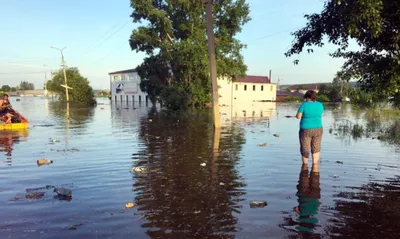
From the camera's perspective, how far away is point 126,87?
243 ft

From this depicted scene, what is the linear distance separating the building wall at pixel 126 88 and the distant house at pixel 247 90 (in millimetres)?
17241

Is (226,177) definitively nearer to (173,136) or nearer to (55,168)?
(55,168)

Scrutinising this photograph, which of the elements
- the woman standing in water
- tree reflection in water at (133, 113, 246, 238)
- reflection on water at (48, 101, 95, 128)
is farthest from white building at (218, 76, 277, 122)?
the woman standing in water

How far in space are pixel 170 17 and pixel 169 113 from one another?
15.7 meters

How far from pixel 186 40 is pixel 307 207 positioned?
115ft

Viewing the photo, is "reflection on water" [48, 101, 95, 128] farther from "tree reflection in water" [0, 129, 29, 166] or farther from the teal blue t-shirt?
the teal blue t-shirt

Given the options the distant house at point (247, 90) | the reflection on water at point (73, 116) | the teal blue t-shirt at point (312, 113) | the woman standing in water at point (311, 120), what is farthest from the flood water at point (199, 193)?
the distant house at point (247, 90)

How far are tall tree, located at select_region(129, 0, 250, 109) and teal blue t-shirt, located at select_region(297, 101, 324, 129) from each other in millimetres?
30175

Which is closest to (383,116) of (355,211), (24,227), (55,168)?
(355,211)

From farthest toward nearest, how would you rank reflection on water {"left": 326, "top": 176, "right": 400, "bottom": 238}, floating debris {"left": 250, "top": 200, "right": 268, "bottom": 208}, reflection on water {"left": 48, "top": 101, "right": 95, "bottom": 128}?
reflection on water {"left": 48, "top": 101, "right": 95, "bottom": 128} → floating debris {"left": 250, "top": 200, "right": 268, "bottom": 208} → reflection on water {"left": 326, "top": 176, "right": 400, "bottom": 238}

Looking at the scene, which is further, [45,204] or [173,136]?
[173,136]

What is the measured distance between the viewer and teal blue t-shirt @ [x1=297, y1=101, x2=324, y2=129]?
7621 millimetres

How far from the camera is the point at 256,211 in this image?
5.33 m

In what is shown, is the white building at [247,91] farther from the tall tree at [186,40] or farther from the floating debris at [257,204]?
the floating debris at [257,204]
